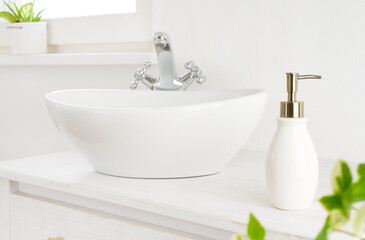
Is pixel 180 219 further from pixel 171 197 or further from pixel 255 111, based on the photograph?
pixel 255 111

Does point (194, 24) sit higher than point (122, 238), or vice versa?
point (194, 24)

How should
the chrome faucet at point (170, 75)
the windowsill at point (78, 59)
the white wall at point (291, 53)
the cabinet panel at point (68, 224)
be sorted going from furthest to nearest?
1. the windowsill at point (78, 59)
2. the chrome faucet at point (170, 75)
3. the white wall at point (291, 53)
4. the cabinet panel at point (68, 224)

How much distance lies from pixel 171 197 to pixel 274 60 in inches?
17.9

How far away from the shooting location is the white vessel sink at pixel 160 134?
72 cm

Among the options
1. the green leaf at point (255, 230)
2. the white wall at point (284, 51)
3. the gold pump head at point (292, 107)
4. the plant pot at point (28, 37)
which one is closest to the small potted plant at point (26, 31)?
the plant pot at point (28, 37)

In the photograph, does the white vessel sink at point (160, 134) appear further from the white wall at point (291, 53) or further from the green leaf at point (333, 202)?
the green leaf at point (333, 202)

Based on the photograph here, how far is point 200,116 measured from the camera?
725 mm

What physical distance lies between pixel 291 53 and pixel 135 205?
493mm

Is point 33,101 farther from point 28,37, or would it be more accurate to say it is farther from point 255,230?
point 255,230

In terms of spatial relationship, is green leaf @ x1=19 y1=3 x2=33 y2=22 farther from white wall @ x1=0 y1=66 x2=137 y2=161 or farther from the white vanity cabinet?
the white vanity cabinet

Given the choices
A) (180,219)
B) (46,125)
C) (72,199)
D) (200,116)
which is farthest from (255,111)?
(46,125)

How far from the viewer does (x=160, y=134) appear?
2.36 ft

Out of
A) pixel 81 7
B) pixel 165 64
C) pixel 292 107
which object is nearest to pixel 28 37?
pixel 81 7

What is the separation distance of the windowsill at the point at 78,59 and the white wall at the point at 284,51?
0.09m
